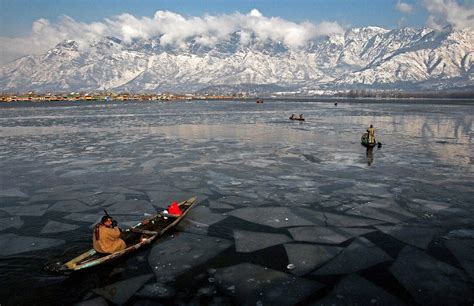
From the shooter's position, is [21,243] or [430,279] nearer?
[430,279]

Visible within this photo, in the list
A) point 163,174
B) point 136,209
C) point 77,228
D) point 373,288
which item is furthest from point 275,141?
point 373,288

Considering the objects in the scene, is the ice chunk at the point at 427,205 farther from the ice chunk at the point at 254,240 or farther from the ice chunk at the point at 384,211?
the ice chunk at the point at 254,240

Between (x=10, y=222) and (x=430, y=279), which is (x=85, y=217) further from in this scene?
(x=430, y=279)

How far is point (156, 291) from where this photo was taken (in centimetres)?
942

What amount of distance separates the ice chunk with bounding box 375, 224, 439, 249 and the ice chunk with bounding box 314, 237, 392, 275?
1218 mm

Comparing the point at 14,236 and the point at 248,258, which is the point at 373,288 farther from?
the point at 14,236

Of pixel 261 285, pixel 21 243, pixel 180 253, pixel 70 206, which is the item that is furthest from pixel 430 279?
pixel 70 206

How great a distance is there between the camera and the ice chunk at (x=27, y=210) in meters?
14.9

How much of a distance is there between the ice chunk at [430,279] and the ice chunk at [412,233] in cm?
67

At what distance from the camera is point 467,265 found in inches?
412

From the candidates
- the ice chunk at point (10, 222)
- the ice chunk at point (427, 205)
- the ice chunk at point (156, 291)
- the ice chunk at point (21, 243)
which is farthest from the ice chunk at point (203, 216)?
the ice chunk at point (427, 205)

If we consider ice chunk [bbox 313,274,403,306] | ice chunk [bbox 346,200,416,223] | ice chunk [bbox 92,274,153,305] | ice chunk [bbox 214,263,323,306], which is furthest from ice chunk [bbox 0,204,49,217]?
ice chunk [bbox 346,200,416,223]

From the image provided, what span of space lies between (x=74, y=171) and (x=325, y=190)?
14.4 metres

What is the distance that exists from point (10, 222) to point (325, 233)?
37.0ft
